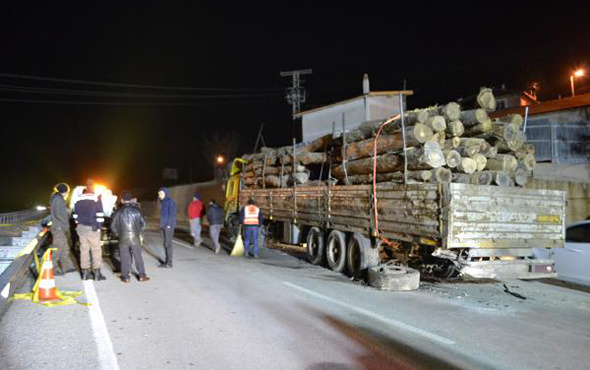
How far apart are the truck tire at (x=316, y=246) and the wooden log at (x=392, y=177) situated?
5.24 feet

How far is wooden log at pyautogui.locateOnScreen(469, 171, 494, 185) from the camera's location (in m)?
8.47

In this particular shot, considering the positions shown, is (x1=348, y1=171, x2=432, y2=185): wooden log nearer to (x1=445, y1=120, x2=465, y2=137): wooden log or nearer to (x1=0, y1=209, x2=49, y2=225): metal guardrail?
(x1=445, y1=120, x2=465, y2=137): wooden log

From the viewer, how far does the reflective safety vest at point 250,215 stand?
12.3m

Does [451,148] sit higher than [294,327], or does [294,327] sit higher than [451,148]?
[451,148]

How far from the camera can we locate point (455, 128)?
8.70 metres

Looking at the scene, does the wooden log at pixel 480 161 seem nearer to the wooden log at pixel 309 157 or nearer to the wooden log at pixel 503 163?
the wooden log at pixel 503 163

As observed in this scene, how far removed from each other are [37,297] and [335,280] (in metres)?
5.05

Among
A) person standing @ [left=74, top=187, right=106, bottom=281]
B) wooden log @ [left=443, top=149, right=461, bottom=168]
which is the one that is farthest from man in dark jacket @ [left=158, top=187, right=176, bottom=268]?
wooden log @ [left=443, top=149, right=461, bottom=168]

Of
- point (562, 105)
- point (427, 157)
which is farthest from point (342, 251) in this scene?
point (562, 105)

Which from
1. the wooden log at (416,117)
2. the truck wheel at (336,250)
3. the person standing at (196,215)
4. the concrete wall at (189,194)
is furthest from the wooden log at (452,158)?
the concrete wall at (189,194)

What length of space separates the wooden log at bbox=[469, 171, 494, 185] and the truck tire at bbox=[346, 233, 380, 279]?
7.34 ft

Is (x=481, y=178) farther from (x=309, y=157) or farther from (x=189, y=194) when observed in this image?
(x=189, y=194)

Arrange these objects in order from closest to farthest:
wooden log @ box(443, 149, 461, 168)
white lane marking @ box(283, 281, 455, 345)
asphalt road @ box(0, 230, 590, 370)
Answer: asphalt road @ box(0, 230, 590, 370)
white lane marking @ box(283, 281, 455, 345)
wooden log @ box(443, 149, 461, 168)

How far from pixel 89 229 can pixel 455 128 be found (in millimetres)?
6835
